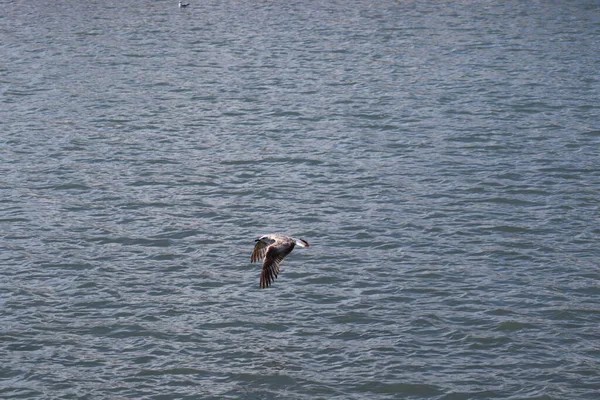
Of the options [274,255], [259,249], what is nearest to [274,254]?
[274,255]

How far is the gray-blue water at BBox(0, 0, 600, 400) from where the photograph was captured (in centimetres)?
1961

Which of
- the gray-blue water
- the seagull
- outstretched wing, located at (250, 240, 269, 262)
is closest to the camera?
the gray-blue water

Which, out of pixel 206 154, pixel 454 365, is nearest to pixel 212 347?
pixel 454 365

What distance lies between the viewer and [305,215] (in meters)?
27.4

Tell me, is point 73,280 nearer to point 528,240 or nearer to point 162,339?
point 162,339

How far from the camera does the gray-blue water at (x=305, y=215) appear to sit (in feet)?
64.3

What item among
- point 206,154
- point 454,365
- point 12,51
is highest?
point 12,51

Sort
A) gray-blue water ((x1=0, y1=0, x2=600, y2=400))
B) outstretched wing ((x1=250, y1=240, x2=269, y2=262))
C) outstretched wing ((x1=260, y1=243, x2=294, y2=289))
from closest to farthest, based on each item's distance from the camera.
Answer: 1. gray-blue water ((x1=0, y1=0, x2=600, y2=400))
2. outstretched wing ((x1=260, y1=243, x2=294, y2=289))
3. outstretched wing ((x1=250, y1=240, x2=269, y2=262))

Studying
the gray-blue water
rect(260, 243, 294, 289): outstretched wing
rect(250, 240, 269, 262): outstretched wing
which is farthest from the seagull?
the gray-blue water

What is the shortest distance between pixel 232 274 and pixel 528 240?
7.46 metres

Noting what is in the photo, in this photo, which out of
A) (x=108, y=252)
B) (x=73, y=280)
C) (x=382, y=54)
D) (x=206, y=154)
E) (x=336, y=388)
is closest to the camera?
(x=336, y=388)

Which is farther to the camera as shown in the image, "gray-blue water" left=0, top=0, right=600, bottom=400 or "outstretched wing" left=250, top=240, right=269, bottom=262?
"outstretched wing" left=250, top=240, right=269, bottom=262

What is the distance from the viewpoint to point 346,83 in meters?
41.9

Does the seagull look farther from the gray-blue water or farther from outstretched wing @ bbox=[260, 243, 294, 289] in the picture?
the gray-blue water
